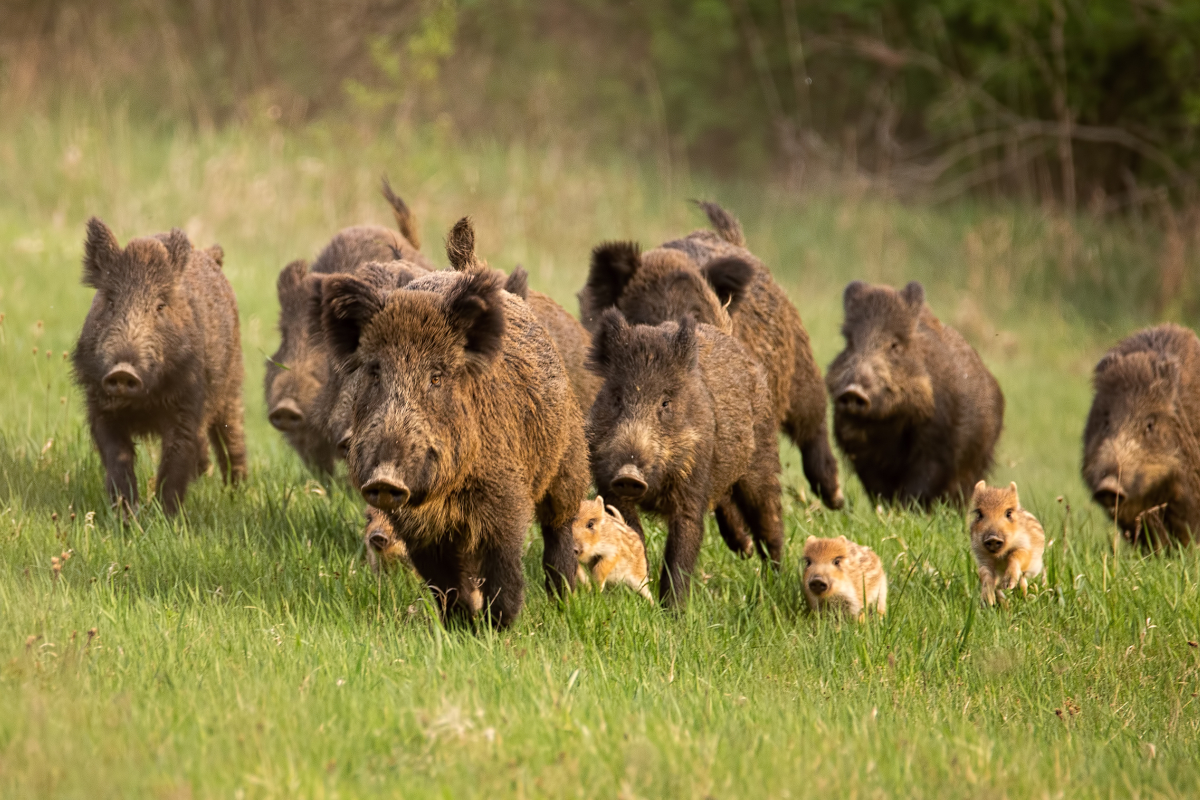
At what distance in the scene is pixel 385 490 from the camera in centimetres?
455

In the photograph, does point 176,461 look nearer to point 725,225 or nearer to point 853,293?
point 725,225

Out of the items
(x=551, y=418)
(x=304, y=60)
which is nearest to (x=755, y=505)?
(x=551, y=418)

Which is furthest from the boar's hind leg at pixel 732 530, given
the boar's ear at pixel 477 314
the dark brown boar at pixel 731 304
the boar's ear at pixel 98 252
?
the boar's ear at pixel 98 252

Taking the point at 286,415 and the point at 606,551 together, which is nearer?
the point at 606,551

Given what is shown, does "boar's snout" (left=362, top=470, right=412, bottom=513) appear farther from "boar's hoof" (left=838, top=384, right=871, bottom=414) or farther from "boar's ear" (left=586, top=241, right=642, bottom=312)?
"boar's hoof" (left=838, top=384, right=871, bottom=414)

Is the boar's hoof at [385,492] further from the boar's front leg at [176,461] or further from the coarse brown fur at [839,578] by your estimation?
the boar's front leg at [176,461]

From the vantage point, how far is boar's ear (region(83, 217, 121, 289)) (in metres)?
6.80

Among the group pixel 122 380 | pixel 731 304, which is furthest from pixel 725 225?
pixel 122 380

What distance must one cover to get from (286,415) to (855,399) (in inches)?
140

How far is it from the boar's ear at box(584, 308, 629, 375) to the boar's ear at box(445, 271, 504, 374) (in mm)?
1223

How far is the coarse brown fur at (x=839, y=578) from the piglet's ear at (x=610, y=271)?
1954mm

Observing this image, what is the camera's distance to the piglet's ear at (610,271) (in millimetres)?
7348

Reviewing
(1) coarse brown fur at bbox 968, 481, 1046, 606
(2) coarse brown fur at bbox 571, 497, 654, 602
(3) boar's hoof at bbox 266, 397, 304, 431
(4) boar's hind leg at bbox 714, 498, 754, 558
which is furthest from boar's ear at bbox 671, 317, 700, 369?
(3) boar's hoof at bbox 266, 397, 304, 431

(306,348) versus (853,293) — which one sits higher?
(853,293)
